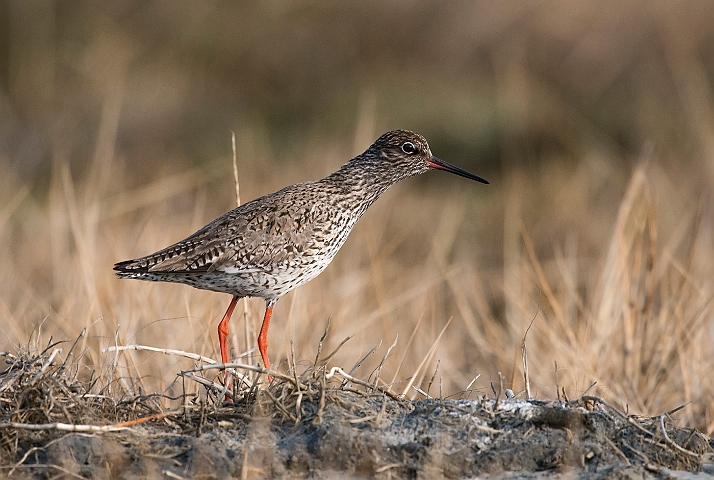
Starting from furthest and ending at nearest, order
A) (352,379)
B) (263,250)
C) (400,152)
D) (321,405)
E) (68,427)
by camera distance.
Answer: (400,152), (263,250), (352,379), (321,405), (68,427)

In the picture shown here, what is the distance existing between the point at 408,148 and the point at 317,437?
3054 millimetres

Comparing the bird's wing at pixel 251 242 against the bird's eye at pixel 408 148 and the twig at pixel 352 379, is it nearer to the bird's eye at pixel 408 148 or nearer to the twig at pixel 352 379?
the bird's eye at pixel 408 148

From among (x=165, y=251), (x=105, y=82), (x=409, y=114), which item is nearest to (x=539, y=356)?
(x=165, y=251)

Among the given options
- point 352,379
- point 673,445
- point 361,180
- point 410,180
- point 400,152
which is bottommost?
point 673,445

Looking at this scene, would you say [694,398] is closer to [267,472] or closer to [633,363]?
[633,363]

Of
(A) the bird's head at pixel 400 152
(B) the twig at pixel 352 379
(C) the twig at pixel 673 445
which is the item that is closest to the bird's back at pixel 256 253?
(A) the bird's head at pixel 400 152

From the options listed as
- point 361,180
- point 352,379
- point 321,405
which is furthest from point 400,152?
point 321,405

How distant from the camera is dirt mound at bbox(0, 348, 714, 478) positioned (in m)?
3.86

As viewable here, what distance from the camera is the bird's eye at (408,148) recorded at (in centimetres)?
660

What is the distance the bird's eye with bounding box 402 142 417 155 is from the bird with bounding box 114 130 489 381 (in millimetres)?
666

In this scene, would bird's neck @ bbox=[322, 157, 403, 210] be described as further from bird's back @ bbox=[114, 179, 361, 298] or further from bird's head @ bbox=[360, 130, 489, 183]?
bird's back @ bbox=[114, 179, 361, 298]

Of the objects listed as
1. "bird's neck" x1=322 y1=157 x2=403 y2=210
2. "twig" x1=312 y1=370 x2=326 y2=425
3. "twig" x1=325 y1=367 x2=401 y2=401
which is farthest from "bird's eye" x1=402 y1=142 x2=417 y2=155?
"twig" x1=312 y1=370 x2=326 y2=425

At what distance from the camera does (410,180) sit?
14.6m

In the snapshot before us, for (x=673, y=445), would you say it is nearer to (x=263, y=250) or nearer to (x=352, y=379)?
(x=352, y=379)
